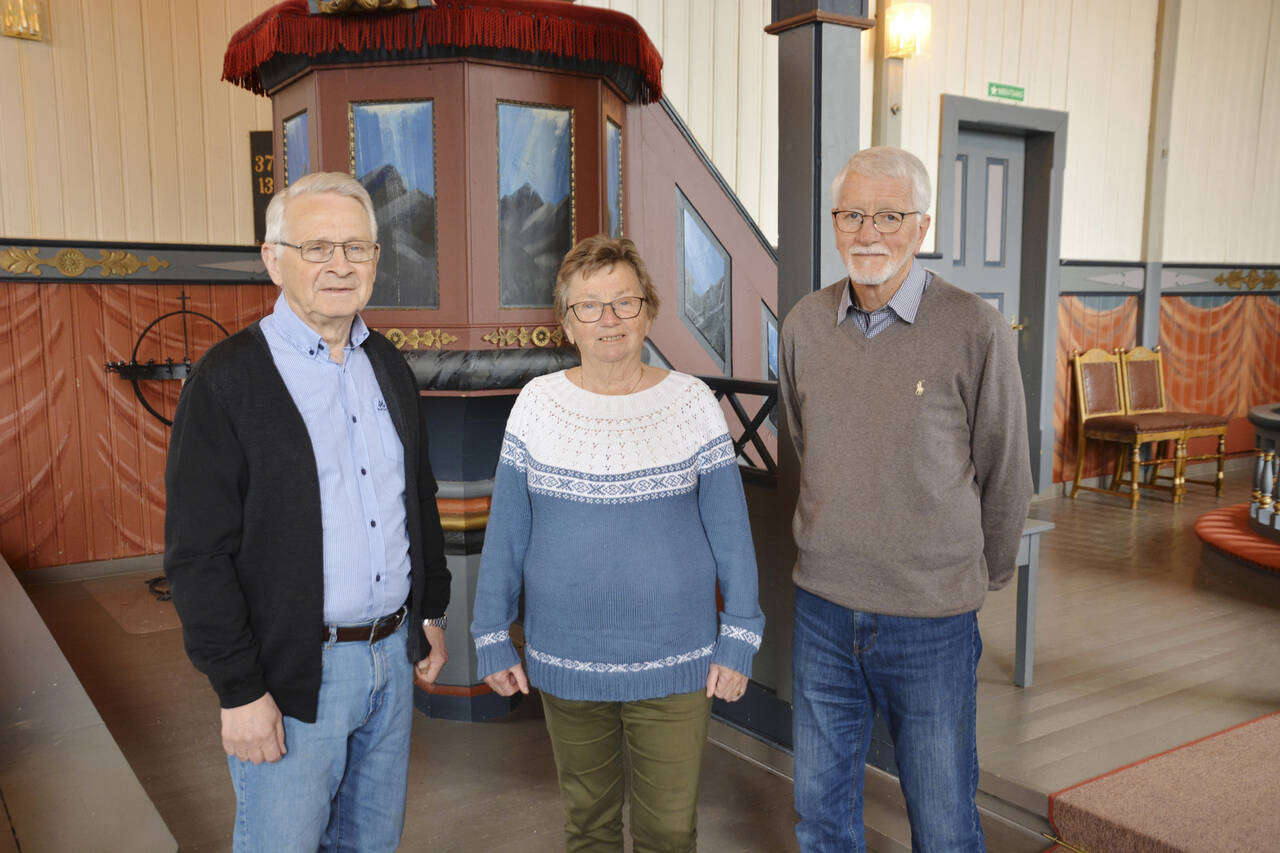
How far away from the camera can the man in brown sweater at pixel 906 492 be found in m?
1.77

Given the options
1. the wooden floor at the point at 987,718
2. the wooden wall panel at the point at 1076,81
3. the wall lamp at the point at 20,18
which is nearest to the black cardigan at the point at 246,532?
the wooden floor at the point at 987,718

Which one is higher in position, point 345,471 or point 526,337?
point 526,337

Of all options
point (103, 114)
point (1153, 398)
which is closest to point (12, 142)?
point (103, 114)

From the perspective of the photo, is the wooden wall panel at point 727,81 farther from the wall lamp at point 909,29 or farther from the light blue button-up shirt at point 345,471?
the light blue button-up shirt at point 345,471

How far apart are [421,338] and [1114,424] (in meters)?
5.25

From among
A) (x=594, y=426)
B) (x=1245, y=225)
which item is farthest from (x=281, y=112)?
(x=1245, y=225)

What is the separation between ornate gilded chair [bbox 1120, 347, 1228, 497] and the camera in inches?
273

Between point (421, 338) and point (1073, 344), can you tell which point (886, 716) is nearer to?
point (421, 338)

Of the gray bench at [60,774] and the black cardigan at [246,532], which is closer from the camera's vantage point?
the black cardigan at [246,532]

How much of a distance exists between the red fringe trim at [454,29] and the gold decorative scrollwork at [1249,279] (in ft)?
21.4

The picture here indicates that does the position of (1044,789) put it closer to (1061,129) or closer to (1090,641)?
(1090,641)

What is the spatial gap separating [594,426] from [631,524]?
0.64ft

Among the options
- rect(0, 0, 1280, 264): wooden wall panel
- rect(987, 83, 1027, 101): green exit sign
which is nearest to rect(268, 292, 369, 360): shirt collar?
rect(0, 0, 1280, 264): wooden wall panel

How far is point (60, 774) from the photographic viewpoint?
2559 mm
